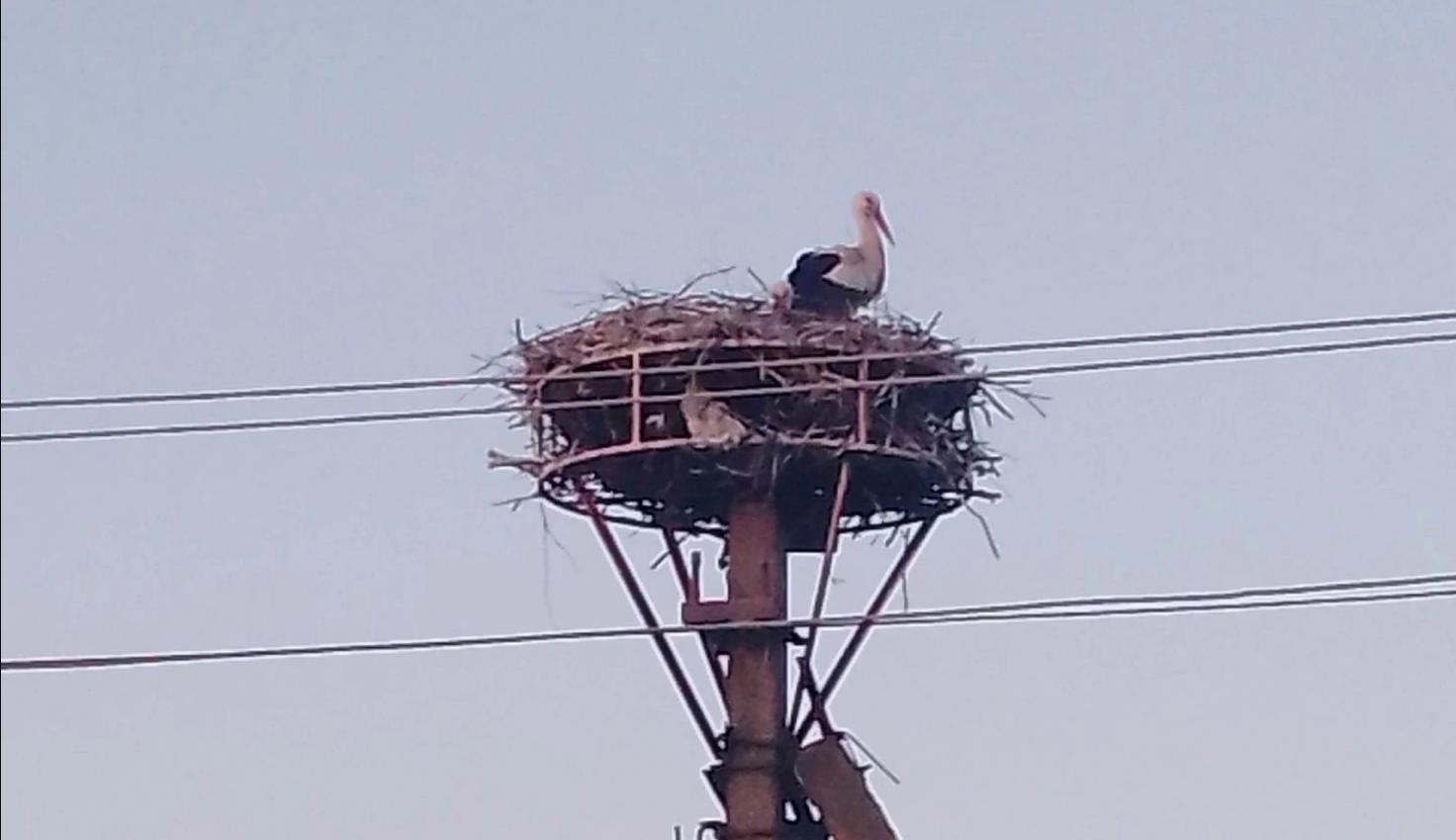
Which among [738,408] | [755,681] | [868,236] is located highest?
[868,236]

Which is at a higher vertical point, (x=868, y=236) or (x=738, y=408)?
(x=868, y=236)

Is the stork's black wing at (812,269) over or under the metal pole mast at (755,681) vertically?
over

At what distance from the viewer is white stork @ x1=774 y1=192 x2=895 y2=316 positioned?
1431 cm

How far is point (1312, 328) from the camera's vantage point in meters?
10.9

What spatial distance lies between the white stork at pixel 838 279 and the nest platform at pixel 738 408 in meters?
0.24

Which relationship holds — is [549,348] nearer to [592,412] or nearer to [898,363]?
[592,412]

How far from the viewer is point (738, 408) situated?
1393 centimetres

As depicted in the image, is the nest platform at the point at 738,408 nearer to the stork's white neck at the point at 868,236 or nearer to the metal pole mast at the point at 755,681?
the metal pole mast at the point at 755,681

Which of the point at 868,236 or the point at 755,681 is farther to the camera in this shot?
the point at 868,236

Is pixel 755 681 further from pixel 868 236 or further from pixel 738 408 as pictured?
pixel 868 236

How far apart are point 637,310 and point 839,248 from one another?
140 cm

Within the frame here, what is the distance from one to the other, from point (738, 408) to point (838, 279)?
996 millimetres

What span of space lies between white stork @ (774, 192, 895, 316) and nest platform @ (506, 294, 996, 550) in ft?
0.79

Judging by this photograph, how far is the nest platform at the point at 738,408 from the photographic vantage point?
539 inches
